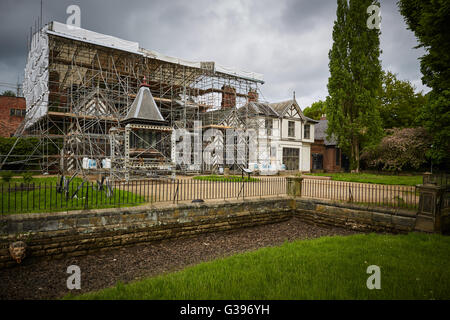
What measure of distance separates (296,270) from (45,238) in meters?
6.53

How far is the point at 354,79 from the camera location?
88.2 ft

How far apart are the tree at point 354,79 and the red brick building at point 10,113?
111 feet

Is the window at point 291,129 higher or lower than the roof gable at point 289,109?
lower

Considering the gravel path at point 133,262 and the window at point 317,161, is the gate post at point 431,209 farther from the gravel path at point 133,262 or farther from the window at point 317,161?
the window at point 317,161

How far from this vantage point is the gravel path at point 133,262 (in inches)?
229

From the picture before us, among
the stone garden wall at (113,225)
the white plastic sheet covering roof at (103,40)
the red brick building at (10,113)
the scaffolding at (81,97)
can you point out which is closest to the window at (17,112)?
the red brick building at (10,113)

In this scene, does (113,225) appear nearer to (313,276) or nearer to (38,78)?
(313,276)

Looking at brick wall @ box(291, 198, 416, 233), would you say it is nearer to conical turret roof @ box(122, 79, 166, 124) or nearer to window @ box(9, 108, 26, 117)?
conical turret roof @ box(122, 79, 166, 124)

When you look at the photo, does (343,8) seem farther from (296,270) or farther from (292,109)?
(296,270)

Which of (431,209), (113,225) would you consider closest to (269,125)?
(431,209)

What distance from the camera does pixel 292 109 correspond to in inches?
1202

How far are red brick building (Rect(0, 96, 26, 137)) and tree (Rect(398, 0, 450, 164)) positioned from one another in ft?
117

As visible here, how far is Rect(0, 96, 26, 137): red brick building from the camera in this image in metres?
28.3
